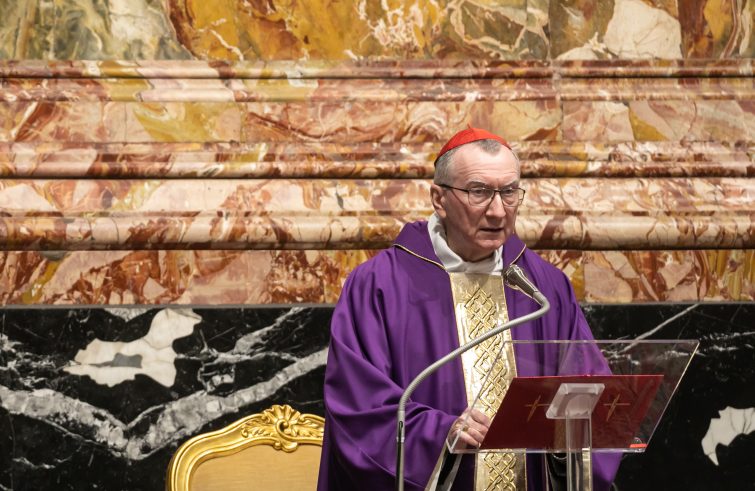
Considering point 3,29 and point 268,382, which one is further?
point 3,29

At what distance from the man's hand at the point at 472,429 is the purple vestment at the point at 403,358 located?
0.19 m

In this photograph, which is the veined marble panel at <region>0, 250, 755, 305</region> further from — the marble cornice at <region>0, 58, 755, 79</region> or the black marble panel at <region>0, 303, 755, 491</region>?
the marble cornice at <region>0, 58, 755, 79</region>

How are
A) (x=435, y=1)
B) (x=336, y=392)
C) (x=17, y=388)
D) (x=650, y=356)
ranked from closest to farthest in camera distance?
(x=650, y=356), (x=336, y=392), (x=17, y=388), (x=435, y=1)

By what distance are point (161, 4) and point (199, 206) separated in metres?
0.95

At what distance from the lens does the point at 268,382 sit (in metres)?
4.70

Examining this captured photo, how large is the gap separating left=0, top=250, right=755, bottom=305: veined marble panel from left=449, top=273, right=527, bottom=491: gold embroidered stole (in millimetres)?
820

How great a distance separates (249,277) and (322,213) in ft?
1.31

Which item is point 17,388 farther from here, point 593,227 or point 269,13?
point 593,227

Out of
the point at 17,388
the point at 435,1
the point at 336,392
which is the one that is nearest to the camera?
the point at 336,392

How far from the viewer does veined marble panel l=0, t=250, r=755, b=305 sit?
4.77m

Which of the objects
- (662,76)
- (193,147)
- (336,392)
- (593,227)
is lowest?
(336,392)

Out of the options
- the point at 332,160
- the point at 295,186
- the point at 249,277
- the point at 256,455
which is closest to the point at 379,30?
the point at 332,160

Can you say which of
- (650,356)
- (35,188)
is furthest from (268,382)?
(650,356)

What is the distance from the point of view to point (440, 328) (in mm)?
3998
